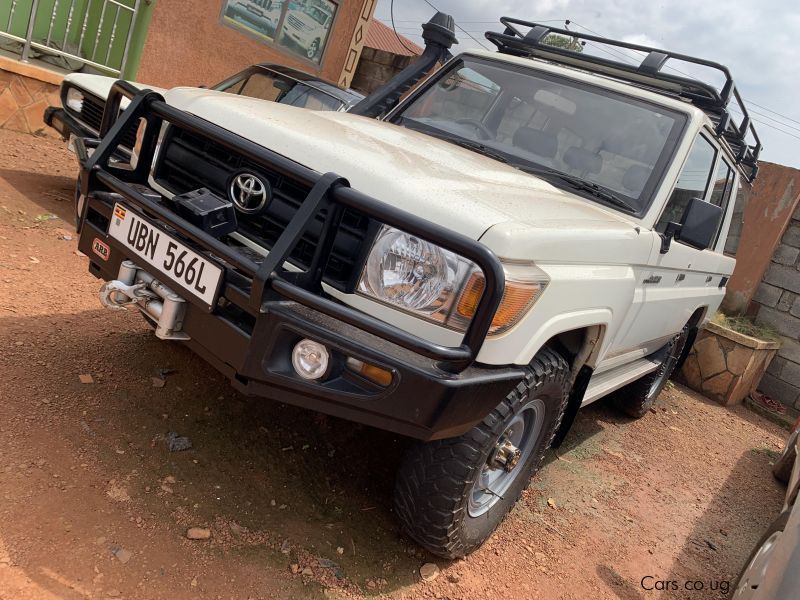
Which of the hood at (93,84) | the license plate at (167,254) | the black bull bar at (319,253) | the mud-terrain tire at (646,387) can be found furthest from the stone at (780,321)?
the license plate at (167,254)

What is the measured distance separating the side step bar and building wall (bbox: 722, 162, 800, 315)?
352 centimetres

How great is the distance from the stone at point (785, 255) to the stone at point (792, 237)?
0.04m

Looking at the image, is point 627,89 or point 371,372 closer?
point 371,372

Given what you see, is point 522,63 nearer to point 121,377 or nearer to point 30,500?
point 121,377

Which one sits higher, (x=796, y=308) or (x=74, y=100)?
(x=796, y=308)

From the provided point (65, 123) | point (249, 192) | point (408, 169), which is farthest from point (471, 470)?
point (65, 123)

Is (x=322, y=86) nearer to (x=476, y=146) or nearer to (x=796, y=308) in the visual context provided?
(x=476, y=146)

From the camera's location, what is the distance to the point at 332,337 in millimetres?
1822

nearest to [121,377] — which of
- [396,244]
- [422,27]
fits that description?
[396,244]

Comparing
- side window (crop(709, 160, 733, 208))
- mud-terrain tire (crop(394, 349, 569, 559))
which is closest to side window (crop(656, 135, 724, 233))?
side window (crop(709, 160, 733, 208))

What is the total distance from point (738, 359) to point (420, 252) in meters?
5.68

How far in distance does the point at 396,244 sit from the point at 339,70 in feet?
29.0

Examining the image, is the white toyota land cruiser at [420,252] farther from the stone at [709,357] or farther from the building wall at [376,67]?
the building wall at [376,67]

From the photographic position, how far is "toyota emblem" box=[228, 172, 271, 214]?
85.7 inches
